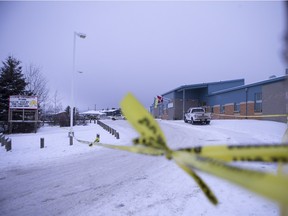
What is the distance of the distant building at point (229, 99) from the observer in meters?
25.5

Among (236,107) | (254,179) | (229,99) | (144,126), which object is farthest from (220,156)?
(229,99)

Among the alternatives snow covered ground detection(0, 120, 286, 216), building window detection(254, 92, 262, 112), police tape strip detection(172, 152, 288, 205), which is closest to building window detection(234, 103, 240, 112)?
building window detection(254, 92, 262, 112)

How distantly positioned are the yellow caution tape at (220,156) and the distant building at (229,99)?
13477 mm

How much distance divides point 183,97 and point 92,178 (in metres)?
40.8

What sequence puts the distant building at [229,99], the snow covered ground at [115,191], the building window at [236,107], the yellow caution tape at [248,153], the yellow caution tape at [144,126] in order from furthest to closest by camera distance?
the building window at [236,107] → the distant building at [229,99] → the snow covered ground at [115,191] → the yellow caution tape at [144,126] → the yellow caution tape at [248,153]

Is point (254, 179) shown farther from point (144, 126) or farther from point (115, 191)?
point (115, 191)

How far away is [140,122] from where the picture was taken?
52.7 inches

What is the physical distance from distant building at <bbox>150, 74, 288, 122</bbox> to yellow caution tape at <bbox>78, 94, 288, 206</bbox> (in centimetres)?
1348

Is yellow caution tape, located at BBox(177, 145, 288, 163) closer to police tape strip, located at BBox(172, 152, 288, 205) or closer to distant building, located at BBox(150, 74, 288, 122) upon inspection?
police tape strip, located at BBox(172, 152, 288, 205)

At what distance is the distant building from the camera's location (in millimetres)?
25531

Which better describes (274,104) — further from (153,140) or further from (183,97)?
(153,140)

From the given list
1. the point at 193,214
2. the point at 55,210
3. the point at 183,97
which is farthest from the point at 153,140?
the point at 183,97

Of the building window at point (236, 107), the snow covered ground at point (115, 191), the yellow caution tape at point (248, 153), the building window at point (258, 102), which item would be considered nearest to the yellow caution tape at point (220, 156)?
the yellow caution tape at point (248, 153)

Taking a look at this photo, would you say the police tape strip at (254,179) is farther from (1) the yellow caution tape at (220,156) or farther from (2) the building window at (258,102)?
(2) the building window at (258,102)
